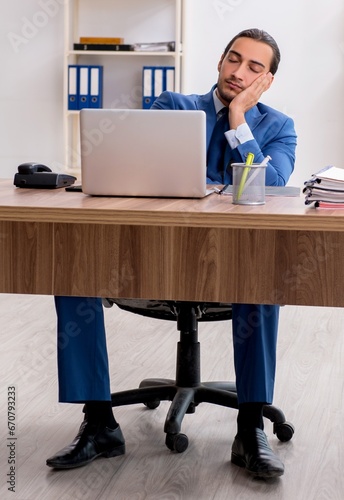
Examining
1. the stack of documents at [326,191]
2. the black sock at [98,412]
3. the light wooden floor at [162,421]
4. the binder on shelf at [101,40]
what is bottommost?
the light wooden floor at [162,421]

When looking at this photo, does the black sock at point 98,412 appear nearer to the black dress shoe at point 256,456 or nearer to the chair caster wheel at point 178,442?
the chair caster wheel at point 178,442

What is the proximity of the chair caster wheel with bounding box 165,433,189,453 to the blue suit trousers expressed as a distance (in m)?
0.24

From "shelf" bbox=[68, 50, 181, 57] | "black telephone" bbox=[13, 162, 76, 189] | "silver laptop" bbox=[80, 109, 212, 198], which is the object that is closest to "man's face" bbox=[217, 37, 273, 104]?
"black telephone" bbox=[13, 162, 76, 189]

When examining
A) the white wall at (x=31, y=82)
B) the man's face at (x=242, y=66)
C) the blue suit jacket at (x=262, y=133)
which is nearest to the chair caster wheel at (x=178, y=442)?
the blue suit jacket at (x=262, y=133)

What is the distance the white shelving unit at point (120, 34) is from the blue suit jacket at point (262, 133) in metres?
2.51

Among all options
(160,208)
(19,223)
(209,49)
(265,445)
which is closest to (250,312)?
(265,445)

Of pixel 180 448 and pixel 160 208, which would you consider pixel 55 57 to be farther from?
pixel 160 208

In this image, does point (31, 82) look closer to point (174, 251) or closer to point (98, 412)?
point (98, 412)

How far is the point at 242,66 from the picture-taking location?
2.71 meters

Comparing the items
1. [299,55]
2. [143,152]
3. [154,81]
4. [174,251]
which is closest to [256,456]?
[174,251]

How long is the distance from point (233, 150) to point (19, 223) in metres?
0.90

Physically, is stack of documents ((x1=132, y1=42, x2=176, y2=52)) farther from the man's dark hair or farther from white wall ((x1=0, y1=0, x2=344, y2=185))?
the man's dark hair

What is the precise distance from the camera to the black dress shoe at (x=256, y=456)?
226 cm

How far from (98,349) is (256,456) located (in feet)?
1.70
